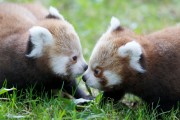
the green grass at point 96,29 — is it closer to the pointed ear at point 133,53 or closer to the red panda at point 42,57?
the red panda at point 42,57

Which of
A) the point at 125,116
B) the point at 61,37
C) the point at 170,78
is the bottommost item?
Result: the point at 125,116

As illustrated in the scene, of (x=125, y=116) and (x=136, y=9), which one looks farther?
(x=136, y=9)

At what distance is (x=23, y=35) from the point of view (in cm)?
583

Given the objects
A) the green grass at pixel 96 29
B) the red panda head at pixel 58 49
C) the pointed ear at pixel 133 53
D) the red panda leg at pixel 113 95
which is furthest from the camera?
the red panda leg at pixel 113 95

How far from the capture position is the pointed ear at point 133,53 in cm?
547

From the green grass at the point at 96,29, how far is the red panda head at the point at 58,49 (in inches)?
15.2

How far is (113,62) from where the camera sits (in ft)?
18.5

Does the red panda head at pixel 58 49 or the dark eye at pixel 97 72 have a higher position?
the red panda head at pixel 58 49

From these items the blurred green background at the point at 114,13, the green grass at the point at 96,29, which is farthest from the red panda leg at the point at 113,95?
the blurred green background at the point at 114,13

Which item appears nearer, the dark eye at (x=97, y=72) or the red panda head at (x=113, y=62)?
the red panda head at (x=113, y=62)

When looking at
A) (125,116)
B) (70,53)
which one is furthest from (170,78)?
(70,53)

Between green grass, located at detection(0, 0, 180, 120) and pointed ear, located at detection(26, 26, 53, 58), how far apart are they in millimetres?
486

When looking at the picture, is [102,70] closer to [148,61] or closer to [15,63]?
[148,61]

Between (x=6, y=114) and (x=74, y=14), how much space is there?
552cm
